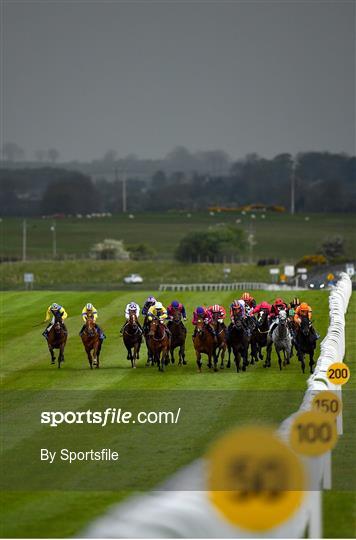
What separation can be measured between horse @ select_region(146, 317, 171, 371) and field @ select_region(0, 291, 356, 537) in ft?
1.12

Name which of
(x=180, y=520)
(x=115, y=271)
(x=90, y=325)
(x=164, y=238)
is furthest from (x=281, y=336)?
(x=164, y=238)

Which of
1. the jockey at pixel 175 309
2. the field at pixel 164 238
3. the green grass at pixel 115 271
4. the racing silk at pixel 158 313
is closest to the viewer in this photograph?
the racing silk at pixel 158 313

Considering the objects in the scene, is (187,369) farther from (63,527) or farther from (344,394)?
(63,527)

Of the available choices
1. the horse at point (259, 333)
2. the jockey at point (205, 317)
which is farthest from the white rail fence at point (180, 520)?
the horse at point (259, 333)

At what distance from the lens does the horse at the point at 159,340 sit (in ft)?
109

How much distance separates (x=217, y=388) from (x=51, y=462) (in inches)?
399

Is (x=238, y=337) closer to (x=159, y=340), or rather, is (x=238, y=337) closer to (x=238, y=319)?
(x=238, y=319)

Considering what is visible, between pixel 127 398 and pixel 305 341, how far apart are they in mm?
5937

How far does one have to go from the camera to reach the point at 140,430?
912 inches

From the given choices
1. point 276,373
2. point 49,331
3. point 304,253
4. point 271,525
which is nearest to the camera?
point 271,525

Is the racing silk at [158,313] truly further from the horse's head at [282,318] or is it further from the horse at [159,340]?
the horse's head at [282,318]

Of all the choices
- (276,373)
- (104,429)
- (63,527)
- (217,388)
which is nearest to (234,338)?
(276,373)

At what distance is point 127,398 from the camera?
1108 inches

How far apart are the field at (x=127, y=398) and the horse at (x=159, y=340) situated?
1.12 ft
